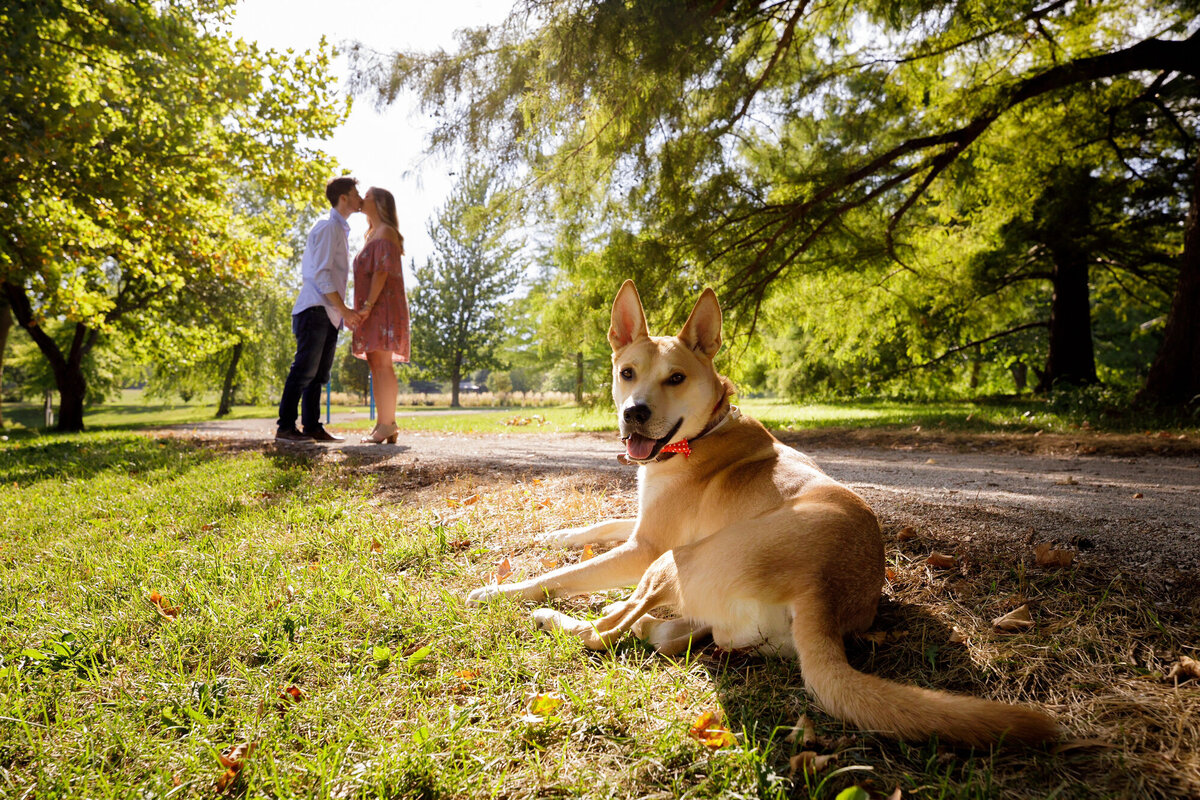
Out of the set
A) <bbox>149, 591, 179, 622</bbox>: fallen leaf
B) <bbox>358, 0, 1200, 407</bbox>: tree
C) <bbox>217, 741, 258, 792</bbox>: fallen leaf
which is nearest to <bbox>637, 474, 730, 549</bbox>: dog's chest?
<bbox>217, 741, 258, 792</bbox>: fallen leaf

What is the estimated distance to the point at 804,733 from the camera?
158cm

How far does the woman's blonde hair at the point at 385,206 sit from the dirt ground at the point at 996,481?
283cm

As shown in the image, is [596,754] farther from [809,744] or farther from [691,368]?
[691,368]

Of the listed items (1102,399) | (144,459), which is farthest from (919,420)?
(144,459)

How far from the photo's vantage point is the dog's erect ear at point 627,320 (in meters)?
3.14

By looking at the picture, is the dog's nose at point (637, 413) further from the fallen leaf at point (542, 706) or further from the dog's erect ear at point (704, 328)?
the fallen leaf at point (542, 706)

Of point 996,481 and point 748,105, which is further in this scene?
point 748,105

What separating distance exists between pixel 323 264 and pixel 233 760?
6.01 m

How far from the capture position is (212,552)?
3354mm

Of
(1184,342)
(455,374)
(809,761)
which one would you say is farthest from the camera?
(455,374)

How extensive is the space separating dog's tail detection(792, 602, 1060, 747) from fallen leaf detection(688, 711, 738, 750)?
0.31 m

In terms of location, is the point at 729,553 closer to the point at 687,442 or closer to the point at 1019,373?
the point at 687,442

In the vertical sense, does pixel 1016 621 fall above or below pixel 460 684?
above

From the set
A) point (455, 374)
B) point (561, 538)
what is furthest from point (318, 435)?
point (455, 374)
